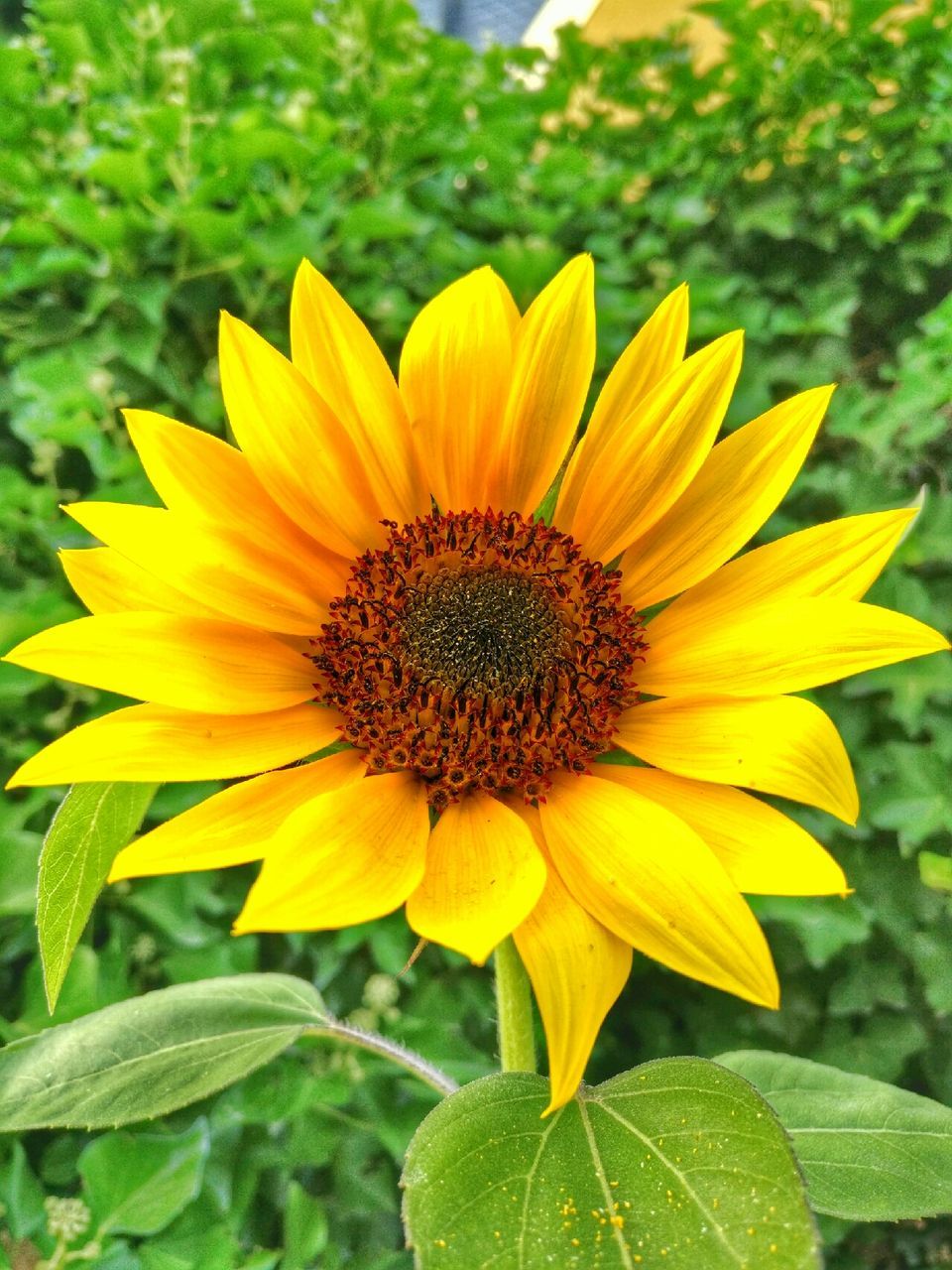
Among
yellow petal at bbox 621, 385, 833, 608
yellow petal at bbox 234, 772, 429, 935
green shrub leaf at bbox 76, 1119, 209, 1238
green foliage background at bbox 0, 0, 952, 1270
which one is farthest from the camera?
green foliage background at bbox 0, 0, 952, 1270

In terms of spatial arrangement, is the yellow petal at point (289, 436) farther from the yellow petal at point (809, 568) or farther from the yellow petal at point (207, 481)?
the yellow petal at point (809, 568)

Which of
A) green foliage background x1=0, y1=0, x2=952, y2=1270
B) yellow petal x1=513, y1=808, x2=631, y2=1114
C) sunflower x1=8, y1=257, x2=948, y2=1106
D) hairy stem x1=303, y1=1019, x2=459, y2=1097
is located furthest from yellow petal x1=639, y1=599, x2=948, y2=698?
green foliage background x1=0, y1=0, x2=952, y2=1270

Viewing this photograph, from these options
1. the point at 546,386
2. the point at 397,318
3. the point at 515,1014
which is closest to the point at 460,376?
the point at 546,386

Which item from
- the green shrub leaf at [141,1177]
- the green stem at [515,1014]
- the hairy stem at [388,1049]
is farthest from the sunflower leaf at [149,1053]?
the green shrub leaf at [141,1177]

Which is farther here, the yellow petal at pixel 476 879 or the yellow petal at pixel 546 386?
the yellow petal at pixel 546 386

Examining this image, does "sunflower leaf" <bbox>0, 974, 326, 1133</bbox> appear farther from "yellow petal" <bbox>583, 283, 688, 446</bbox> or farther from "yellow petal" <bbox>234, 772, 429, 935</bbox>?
"yellow petal" <bbox>583, 283, 688, 446</bbox>

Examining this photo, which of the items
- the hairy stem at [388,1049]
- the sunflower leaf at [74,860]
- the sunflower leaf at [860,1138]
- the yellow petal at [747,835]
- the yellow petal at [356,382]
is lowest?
the hairy stem at [388,1049]
